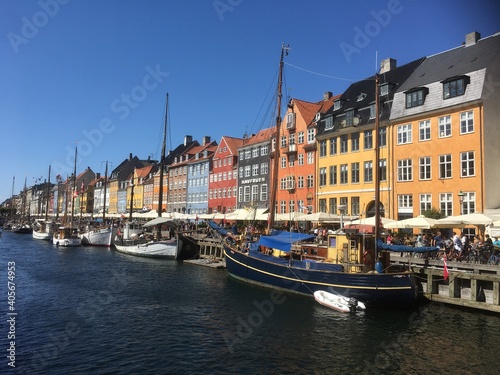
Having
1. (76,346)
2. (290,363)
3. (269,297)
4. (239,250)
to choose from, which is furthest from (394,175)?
(76,346)

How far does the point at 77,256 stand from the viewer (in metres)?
47.1

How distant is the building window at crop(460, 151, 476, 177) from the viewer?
34.3 m

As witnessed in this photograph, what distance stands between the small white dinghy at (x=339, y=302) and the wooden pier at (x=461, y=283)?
467 centimetres

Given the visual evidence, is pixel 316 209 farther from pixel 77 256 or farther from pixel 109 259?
pixel 77 256

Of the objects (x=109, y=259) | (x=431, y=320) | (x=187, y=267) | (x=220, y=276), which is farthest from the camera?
(x=109, y=259)

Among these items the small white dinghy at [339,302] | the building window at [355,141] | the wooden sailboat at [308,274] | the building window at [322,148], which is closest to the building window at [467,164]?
the building window at [355,141]

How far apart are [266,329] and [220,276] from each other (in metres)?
15.0

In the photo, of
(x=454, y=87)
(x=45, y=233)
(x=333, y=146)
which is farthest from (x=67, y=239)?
(x=454, y=87)

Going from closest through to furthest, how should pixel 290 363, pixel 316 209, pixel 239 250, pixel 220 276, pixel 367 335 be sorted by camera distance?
pixel 290 363
pixel 367 335
pixel 239 250
pixel 220 276
pixel 316 209

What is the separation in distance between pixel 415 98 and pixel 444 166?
7257 millimetres

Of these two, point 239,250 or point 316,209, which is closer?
point 239,250

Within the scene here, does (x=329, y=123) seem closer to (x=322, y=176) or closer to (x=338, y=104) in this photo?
(x=338, y=104)

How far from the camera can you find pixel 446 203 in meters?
35.8

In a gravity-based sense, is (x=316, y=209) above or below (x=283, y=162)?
below
